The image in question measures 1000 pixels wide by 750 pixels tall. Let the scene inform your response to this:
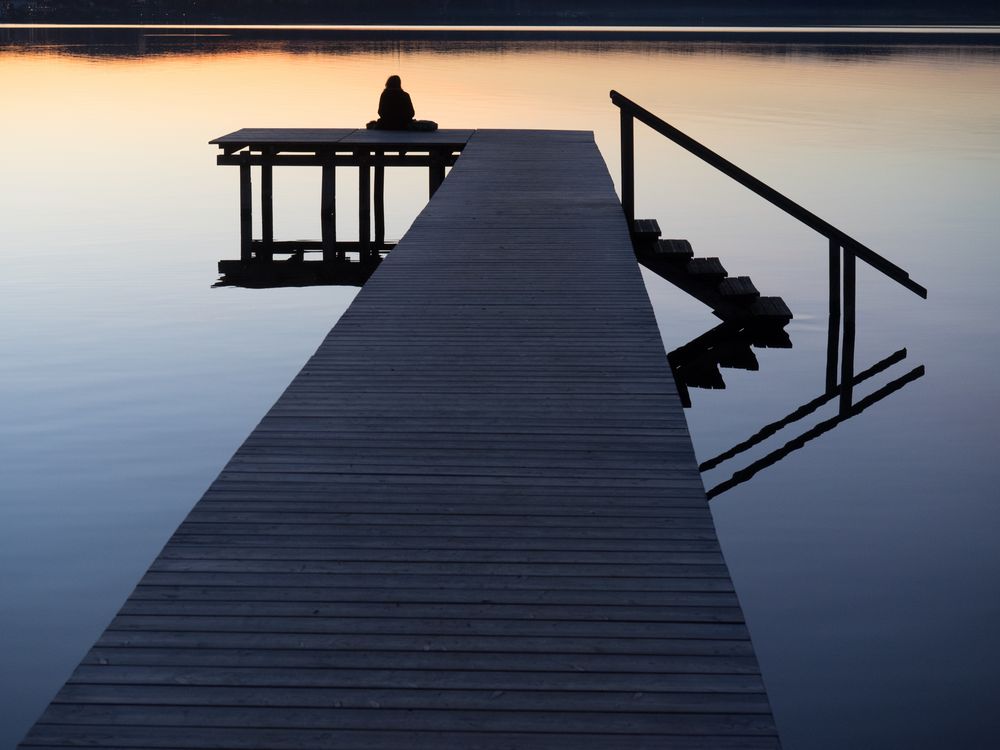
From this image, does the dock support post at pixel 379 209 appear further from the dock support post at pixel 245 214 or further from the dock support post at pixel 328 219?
the dock support post at pixel 245 214

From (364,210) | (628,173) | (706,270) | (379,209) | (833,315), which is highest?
(628,173)

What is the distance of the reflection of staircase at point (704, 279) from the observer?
13.6 m

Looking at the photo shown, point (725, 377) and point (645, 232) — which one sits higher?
point (645, 232)

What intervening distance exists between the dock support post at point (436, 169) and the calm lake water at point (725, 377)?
1316 millimetres

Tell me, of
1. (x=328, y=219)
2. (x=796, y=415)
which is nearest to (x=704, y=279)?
(x=796, y=415)

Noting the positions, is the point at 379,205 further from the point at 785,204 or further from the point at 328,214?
the point at 785,204

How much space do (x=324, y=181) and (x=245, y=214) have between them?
1.37 m

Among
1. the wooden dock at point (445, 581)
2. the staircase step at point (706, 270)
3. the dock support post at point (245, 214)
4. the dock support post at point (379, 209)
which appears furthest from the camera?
the dock support post at point (379, 209)

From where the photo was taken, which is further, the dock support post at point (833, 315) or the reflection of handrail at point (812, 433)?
the dock support post at point (833, 315)

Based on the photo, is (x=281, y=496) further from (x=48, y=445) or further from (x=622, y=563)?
(x=48, y=445)

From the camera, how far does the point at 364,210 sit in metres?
19.2

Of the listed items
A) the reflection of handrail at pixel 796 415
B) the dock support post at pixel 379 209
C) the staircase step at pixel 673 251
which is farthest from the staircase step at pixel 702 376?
the dock support post at pixel 379 209

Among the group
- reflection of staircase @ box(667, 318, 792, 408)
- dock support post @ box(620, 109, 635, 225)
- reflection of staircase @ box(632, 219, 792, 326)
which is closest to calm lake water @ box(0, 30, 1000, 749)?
reflection of staircase @ box(667, 318, 792, 408)

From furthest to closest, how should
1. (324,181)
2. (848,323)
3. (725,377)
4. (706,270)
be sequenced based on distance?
(324,181)
(706,270)
(848,323)
(725,377)
